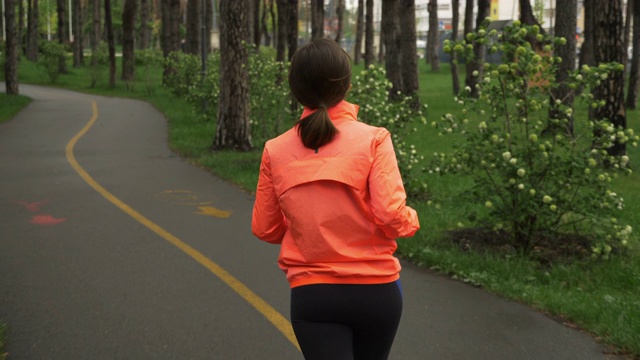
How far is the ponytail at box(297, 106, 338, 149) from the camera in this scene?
3.25m

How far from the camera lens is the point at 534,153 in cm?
900

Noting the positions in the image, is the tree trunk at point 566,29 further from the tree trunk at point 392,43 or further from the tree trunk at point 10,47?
the tree trunk at point 10,47

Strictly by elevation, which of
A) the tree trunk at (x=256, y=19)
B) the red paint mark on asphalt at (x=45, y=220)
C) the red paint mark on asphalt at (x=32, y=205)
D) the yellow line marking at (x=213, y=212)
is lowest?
the yellow line marking at (x=213, y=212)

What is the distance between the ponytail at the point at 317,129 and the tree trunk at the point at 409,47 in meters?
23.8

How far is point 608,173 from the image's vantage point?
9070 millimetres

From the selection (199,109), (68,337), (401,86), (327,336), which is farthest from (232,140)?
(327,336)

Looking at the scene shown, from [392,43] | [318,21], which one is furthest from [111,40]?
[392,43]

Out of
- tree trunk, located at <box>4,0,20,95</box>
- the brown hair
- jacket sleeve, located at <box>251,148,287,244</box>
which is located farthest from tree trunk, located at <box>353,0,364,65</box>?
the brown hair

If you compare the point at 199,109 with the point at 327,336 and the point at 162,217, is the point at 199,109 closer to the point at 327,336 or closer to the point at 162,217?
the point at 162,217

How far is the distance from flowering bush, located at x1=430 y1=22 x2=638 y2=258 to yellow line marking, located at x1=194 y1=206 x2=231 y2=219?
3458mm

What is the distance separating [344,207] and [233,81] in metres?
15.9

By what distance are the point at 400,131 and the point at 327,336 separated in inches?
405

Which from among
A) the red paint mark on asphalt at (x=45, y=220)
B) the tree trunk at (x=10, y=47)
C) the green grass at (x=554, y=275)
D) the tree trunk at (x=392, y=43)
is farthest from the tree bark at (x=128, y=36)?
the red paint mark on asphalt at (x=45, y=220)

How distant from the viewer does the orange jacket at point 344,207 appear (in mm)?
3242
